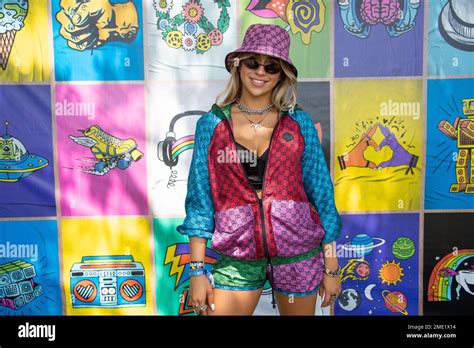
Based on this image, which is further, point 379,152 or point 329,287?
point 379,152

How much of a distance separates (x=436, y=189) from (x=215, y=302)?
1.25m

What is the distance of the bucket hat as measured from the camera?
2.14 metres

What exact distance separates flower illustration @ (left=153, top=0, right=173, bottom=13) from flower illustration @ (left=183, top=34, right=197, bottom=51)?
153mm

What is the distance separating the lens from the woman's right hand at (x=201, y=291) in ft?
6.36

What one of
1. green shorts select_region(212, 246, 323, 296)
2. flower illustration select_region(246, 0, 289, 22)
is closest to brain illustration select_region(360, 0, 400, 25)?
flower illustration select_region(246, 0, 289, 22)

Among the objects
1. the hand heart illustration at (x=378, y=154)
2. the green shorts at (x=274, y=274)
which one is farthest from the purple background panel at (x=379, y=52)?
the green shorts at (x=274, y=274)

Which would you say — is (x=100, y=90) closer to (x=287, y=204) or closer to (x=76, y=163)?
(x=76, y=163)

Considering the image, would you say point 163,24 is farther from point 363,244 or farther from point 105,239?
point 363,244

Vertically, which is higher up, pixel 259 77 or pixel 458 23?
pixel 458 23

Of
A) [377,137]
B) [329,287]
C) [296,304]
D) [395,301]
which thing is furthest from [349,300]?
[377,137]

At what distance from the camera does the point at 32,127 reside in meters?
2.23

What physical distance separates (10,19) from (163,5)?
75 cm

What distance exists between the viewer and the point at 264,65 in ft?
6.29
